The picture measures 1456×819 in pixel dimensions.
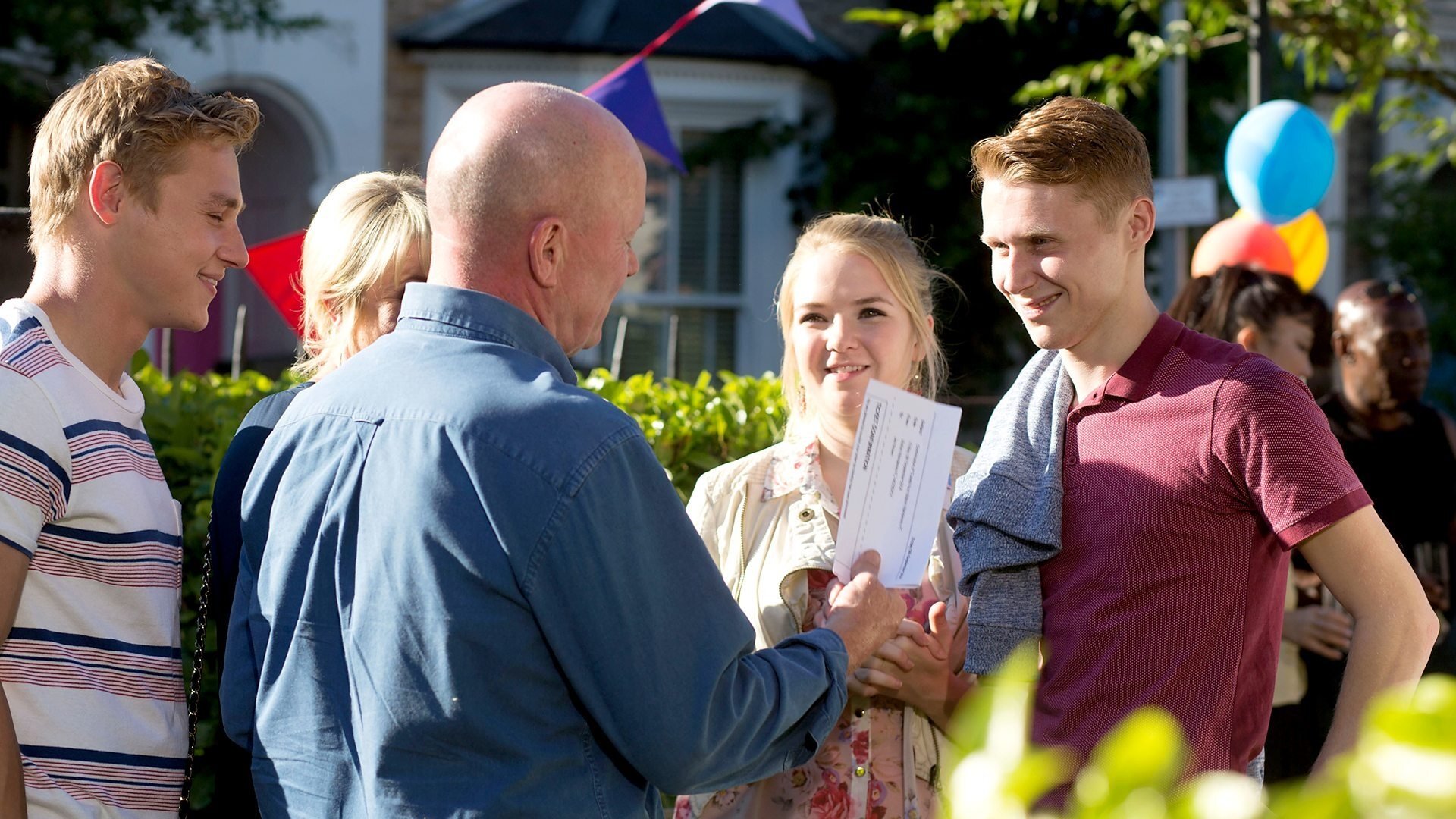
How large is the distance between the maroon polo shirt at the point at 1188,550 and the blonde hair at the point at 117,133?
4.90ft

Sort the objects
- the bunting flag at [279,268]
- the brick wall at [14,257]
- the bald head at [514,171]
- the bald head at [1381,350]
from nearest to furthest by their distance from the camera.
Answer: the bald head at [514,171]
the bunting flag at [279,268]
the brick wall at [14,257]
the bald head at [1381,350]

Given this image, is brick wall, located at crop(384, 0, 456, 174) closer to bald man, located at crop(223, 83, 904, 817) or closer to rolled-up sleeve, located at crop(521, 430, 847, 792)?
bald man, located at crop(223, 83, 904, 817)

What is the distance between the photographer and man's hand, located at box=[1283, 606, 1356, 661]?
4023mm

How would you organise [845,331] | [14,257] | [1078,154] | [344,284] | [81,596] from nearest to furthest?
[81,596], [1078,154], [344,284], [845,331], [14,257]

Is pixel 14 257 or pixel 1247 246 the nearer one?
pixel 14 257

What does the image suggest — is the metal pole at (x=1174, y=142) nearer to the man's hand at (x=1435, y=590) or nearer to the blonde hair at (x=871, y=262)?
the man's hand at (x=1435, y=590)

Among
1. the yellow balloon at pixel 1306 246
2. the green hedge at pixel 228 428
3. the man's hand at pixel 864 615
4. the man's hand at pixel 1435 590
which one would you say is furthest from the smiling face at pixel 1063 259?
the yellow balloon at pixel 1306 246

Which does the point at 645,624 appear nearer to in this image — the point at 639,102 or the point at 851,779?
the point at 851,779

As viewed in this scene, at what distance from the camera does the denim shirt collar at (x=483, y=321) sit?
1.79 m

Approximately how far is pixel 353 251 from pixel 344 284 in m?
0.06

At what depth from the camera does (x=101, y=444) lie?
1996mm

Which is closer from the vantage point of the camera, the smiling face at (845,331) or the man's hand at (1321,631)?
the smiling face at (845,331)

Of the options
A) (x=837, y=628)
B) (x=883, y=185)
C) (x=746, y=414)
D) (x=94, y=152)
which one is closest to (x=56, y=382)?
(x=94, y=152)

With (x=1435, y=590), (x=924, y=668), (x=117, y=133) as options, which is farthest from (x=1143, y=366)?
(x=1435, y=590)
